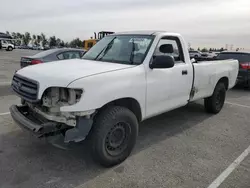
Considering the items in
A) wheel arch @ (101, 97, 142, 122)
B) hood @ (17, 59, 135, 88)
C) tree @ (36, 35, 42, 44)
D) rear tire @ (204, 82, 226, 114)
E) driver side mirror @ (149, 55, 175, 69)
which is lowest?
rear tire @ (204, 82, 226, 114)

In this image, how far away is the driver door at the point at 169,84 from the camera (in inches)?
154

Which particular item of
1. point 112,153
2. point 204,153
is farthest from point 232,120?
point 112,153

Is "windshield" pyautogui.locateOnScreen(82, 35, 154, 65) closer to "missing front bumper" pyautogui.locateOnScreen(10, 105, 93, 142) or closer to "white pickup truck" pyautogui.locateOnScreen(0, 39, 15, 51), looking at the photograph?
"missing front bumper" pyautogui.locateOnScreen(10, 105, 93, 142)

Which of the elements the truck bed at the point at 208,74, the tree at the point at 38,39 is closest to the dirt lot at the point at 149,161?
the truck bed at the point at 208,74

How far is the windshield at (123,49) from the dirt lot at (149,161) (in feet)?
4.96

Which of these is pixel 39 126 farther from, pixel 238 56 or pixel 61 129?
pixel 238 56

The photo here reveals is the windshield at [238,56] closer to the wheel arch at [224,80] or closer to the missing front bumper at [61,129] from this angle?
the wheel arch at [224,80]

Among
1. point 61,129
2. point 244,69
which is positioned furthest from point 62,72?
point 244,69

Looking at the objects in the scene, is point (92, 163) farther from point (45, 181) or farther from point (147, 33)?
point (147, 33)

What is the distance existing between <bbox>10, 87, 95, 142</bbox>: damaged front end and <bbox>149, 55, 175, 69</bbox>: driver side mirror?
131 cm

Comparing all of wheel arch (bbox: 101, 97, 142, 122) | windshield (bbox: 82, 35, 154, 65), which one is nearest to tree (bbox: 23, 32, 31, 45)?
windshield (bbox: 82, 35, 154, 65)

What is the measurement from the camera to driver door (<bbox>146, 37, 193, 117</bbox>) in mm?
3900

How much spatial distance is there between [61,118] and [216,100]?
4410 mm

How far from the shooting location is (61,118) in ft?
10.3
